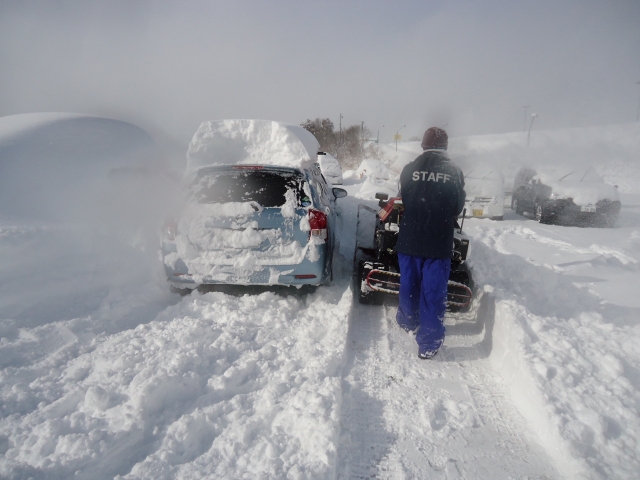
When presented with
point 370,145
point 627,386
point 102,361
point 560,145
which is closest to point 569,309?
point 627,386

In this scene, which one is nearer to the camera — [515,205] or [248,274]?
[248,274]

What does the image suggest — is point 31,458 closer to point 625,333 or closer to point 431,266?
point 431,266

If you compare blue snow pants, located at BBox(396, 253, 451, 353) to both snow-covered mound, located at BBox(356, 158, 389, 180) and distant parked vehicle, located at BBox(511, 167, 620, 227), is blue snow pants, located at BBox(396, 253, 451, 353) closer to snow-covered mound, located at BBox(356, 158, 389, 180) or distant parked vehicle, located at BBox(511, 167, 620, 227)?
distant parked vehicle, located at BBox(511, 167, 620, 227)

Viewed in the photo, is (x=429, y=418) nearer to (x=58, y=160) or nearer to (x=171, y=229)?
(x=171, y=229)

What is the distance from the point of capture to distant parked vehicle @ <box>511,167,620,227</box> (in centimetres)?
1016

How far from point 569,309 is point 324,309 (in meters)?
2.70

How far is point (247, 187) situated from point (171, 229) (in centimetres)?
95

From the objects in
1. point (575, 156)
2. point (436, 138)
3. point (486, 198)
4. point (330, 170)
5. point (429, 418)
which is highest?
point (436, 138)

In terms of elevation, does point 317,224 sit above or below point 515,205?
above

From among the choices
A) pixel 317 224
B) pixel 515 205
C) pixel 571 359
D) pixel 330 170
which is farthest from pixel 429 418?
pixel 330 170

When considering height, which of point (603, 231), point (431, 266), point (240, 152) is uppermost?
point (240, 152)

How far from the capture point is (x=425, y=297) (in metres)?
3.39

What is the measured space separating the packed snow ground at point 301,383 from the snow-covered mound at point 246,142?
191cm

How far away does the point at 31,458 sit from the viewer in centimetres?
192
